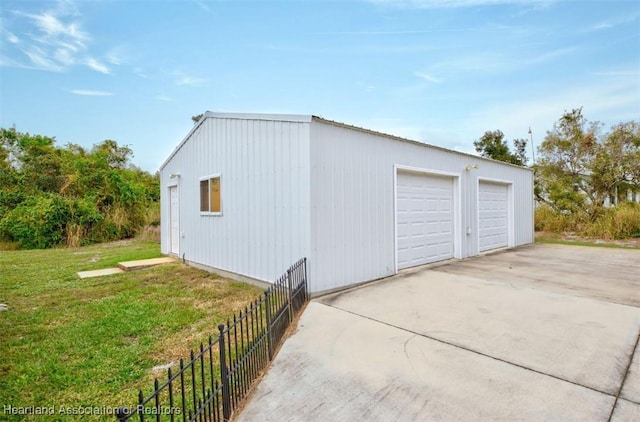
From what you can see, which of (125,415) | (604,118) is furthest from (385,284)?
(604,118)

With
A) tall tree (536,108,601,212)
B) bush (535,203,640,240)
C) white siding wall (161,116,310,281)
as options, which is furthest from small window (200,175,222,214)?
tall tree (536,108,601,212)

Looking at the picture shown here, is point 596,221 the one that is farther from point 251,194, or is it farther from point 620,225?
point 251,194

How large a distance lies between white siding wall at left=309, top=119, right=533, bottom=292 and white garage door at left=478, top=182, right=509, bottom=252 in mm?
3298

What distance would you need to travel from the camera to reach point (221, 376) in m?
2.17

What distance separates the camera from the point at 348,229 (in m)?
5.61

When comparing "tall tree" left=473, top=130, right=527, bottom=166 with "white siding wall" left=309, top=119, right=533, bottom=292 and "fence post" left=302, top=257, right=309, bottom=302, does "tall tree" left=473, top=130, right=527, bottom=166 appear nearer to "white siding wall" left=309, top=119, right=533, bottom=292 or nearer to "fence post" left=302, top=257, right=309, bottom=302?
"white siding wall" left=309, top=119, right=533, bottom=292

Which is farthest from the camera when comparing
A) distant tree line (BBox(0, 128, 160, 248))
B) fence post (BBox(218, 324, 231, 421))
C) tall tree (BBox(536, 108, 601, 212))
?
tall tree (BBox(536, 108, 601, 212))

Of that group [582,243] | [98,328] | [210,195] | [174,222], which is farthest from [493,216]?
[98,328]

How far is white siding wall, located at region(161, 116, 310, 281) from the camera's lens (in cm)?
527

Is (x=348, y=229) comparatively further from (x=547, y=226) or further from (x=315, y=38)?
(x=547, y=226)

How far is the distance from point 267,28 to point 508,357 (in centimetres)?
973

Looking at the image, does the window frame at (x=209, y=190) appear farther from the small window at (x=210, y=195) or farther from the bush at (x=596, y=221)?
the bush at (x=596, y=221)

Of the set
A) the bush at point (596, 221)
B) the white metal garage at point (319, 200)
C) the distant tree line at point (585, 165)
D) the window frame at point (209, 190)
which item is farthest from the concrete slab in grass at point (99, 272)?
the distant tree line at point (585, 165)

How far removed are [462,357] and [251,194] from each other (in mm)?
4592
